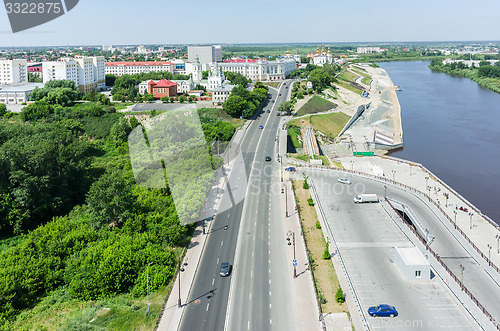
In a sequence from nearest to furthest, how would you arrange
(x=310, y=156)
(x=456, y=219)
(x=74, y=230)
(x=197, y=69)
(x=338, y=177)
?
(x=74, y=230) < (x=456, y=219) < (x=338, y=177) < (x=310, y=156) < (x=197, y=69)

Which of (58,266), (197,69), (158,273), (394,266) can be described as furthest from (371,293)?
(197,69)

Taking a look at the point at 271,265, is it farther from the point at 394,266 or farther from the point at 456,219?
the point at 456,219

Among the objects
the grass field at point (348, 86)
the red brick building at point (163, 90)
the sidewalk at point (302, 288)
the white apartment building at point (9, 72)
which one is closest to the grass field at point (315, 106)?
the grass field at point (348, 86)

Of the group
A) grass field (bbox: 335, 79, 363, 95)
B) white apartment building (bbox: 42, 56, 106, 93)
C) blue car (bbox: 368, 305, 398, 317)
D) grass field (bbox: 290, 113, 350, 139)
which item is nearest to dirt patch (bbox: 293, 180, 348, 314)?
blue car (bbox: 368, 305, 398, 317)

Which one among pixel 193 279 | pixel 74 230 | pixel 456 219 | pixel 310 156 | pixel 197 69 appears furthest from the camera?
pixel 197 69

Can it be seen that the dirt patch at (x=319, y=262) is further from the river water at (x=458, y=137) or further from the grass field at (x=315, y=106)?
the grass field at (x=315, y=106)

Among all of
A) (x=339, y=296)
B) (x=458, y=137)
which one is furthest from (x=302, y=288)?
(x=458, y=137)
